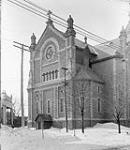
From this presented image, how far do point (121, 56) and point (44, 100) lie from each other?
16.3m

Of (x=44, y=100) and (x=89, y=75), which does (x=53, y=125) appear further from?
(x=89, y=75)

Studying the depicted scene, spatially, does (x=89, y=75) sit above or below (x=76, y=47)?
below

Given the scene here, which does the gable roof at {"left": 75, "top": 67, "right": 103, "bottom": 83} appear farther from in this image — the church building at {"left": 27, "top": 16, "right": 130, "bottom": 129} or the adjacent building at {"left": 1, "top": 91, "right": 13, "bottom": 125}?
the adjacent building at {"left": 1, "top": 91, "right": 13, "bottom": 125}

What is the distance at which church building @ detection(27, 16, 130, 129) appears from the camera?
45719 millimetres

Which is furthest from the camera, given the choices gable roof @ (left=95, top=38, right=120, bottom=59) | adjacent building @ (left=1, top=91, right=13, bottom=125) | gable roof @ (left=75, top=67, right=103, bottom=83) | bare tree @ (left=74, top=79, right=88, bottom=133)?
gable roof @ (left=95, top=38, right=120, bottom=59)

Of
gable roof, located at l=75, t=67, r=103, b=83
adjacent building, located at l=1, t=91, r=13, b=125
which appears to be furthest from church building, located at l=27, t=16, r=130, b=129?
adjacent building, located at l=1, t=91, r=13, b=125

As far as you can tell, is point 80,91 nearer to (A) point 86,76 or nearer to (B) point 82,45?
(A) point 86,76

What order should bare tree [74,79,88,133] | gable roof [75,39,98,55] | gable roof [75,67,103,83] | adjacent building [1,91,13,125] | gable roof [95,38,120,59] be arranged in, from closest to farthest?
adjacent building [1,91,13,125] → bare tree [74,79,88,133] → gable roof [75,67,103,83] → gable roof [95,38,120,59] → gable roof [75,39,98,55]

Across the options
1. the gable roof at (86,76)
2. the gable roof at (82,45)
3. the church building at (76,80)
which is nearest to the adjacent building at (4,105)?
the church building at (76,80)

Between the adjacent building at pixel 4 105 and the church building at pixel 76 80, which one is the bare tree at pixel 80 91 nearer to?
the church building at pixel 76 80

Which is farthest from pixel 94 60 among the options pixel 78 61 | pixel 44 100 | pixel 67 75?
pixel 44 100

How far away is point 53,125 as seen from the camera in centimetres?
4884

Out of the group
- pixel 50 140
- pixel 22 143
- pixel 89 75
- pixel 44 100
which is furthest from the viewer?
pixel 44 100

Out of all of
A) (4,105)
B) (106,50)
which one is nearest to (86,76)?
(106,50)
